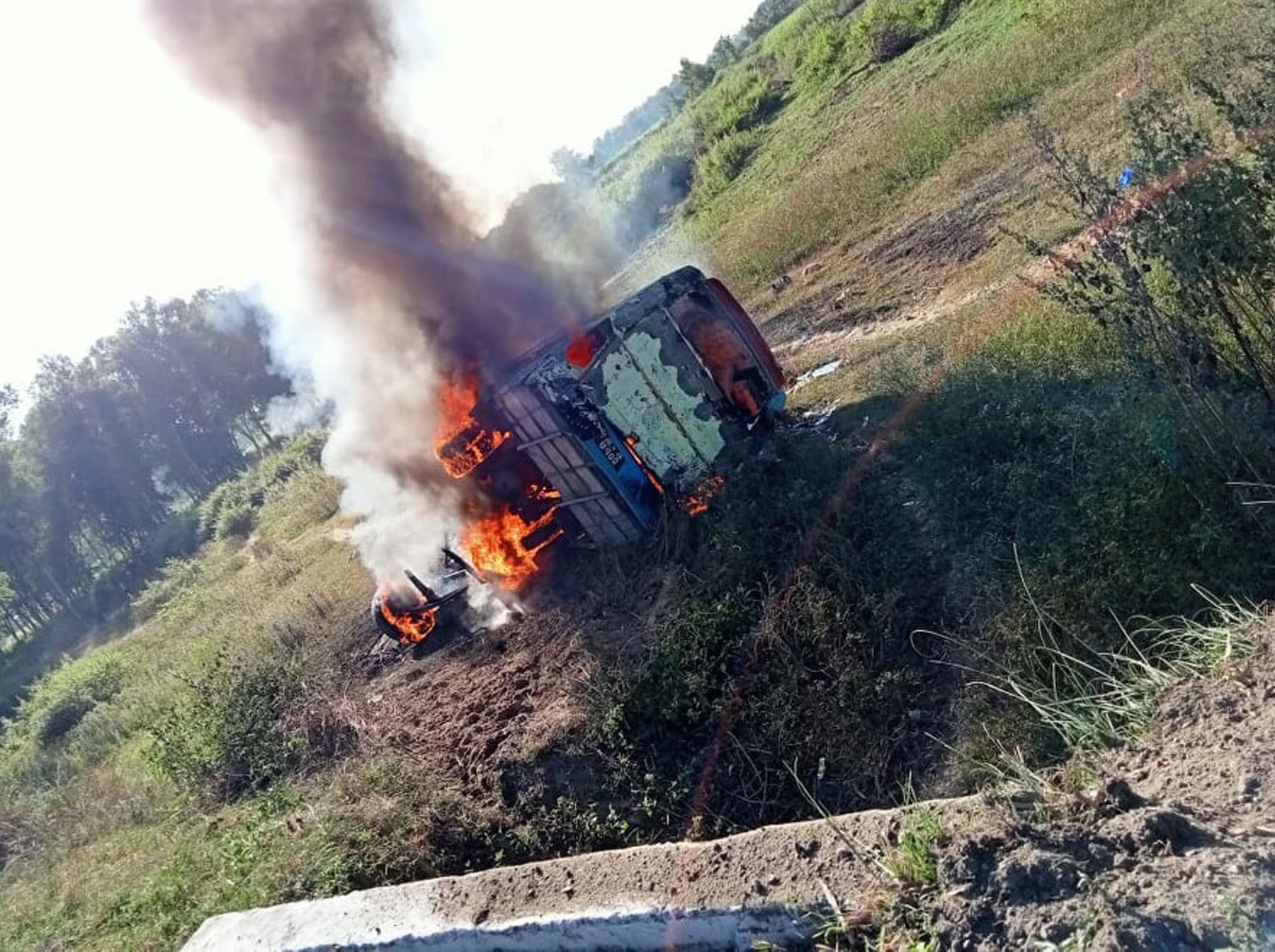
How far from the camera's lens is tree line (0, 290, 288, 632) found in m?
44.9

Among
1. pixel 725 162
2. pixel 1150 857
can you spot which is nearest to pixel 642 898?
pixel 1150 857

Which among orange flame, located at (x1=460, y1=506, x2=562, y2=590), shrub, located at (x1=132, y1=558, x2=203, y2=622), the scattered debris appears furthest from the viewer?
shrub, located at (x1=132, y1=558, x2=203, y2=622)

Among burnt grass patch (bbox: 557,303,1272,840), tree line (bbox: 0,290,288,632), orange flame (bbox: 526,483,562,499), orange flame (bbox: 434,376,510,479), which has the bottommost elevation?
burnt grass patch (bbox: 557,303,1272,840)

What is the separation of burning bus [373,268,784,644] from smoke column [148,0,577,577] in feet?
5.23

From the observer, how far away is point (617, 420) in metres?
7.79

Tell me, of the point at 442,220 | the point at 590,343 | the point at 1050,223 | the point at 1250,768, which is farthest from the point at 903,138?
the point at 1250,768

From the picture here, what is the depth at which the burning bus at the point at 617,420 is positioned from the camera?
25.5ft

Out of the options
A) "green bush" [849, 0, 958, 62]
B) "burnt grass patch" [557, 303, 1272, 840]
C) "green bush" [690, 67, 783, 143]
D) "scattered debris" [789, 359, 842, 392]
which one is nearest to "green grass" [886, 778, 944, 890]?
"burnt grass patch" [557, 303, 1272, 840]

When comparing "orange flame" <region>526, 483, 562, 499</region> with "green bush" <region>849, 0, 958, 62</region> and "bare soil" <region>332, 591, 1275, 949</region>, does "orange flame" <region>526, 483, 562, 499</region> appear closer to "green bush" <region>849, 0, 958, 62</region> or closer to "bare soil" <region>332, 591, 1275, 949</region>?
"bare soil" <region>332, 591, 1275, 949</region>

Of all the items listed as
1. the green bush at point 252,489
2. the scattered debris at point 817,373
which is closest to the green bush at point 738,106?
the green bush at point 252,489

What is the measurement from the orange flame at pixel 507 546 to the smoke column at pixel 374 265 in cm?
104

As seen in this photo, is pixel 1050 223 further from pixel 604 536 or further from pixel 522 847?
pixel 522 847

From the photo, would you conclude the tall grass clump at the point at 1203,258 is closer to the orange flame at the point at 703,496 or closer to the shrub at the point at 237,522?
the orange flame at the point at 703,496

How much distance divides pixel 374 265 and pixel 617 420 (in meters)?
4.72
